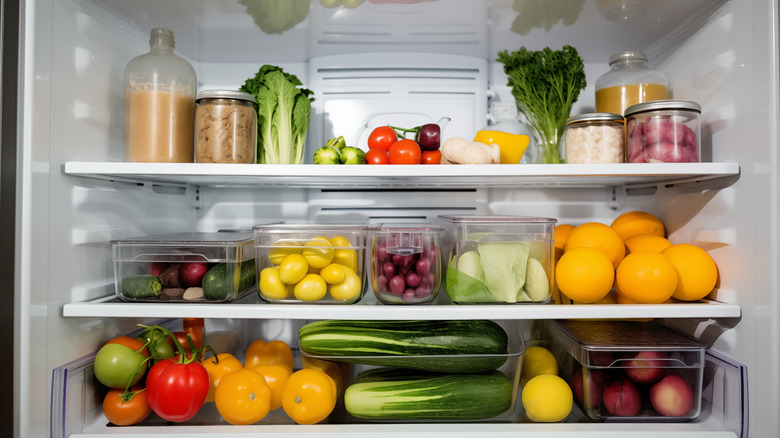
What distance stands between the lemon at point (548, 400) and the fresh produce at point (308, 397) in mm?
402

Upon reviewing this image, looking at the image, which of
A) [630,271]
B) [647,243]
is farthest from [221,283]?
[647,243]

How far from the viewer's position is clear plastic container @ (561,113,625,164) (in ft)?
3.00

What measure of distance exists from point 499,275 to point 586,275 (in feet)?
0.53

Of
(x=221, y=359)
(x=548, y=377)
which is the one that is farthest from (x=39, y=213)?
(x=548, y=377)

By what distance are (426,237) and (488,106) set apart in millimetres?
542

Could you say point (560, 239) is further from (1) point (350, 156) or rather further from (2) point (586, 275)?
(1) point (350, 156)

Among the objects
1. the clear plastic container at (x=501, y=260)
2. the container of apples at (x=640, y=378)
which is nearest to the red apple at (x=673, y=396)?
the container of apples at (x=640, y=378)

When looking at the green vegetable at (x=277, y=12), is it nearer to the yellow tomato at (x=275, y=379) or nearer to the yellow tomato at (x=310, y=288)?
the yellow tomato at (x=310, y=288)

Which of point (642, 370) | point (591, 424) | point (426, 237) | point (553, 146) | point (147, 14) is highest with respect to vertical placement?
point (147, 14)

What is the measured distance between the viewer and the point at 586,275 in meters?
0.87

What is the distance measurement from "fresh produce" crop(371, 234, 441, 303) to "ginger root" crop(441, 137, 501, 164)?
0.17m

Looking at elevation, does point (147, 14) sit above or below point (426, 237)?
above

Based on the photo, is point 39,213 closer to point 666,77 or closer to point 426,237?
point 426,237

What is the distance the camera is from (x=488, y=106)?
4.15 feet
